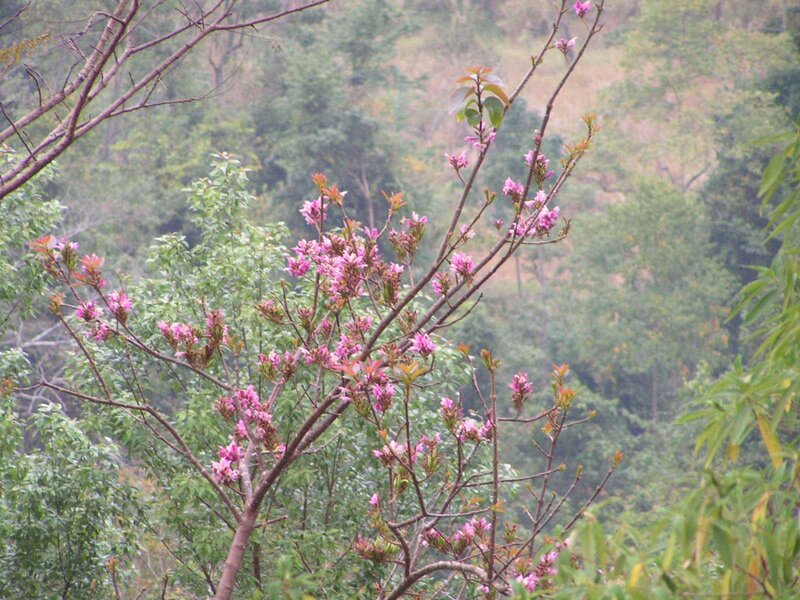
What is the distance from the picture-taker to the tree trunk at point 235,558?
2.21 meters

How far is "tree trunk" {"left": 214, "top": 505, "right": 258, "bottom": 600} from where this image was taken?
2.21 m

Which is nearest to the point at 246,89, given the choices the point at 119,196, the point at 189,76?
the point at 189,76

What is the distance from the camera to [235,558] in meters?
2.23

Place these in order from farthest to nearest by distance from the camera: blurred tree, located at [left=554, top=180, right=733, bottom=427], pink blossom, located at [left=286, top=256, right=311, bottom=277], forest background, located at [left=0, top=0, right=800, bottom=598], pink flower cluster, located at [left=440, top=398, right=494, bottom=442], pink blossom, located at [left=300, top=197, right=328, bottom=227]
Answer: blurred tree, located at [left=554, top=180, right=733, bottom=427] < forest background, located at [left=0, top=0, right=800, bottom=598] < pink blossom, located at [left=286, top=256, right=311, bottom=277] < pink blossom, located at [left=300, top=197, right=328, bottom=227] < pink flower cluster, located at [left=440, top=398, right=494, bottom=442]

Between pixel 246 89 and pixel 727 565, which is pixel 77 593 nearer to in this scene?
pixel 727 565

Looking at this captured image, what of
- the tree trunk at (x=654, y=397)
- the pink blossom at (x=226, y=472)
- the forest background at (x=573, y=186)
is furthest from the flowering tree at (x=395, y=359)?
the tree trunk at (x=654, y=397)

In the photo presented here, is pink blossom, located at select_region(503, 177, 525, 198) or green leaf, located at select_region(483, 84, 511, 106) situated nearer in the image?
green leaf, located at select_region(483, 84, 511, 106)

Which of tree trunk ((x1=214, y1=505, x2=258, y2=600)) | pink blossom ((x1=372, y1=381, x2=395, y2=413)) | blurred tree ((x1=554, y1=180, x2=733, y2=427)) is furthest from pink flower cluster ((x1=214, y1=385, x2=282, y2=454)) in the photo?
blurred tree ((x1=554, y1=180, x2=733, y2=427))

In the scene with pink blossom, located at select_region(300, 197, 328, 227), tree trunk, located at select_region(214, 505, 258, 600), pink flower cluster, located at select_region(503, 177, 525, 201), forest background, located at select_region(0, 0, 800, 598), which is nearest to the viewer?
tree trunk, located at select_region(214, 505, 258, 600)

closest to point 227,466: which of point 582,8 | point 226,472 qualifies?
point 226,472

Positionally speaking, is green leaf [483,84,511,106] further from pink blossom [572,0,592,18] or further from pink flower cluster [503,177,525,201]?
pink blossom [572,0,592,18]

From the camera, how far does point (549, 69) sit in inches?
1256

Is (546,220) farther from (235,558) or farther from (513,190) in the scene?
(235,558)

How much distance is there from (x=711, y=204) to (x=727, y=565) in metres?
18.6
